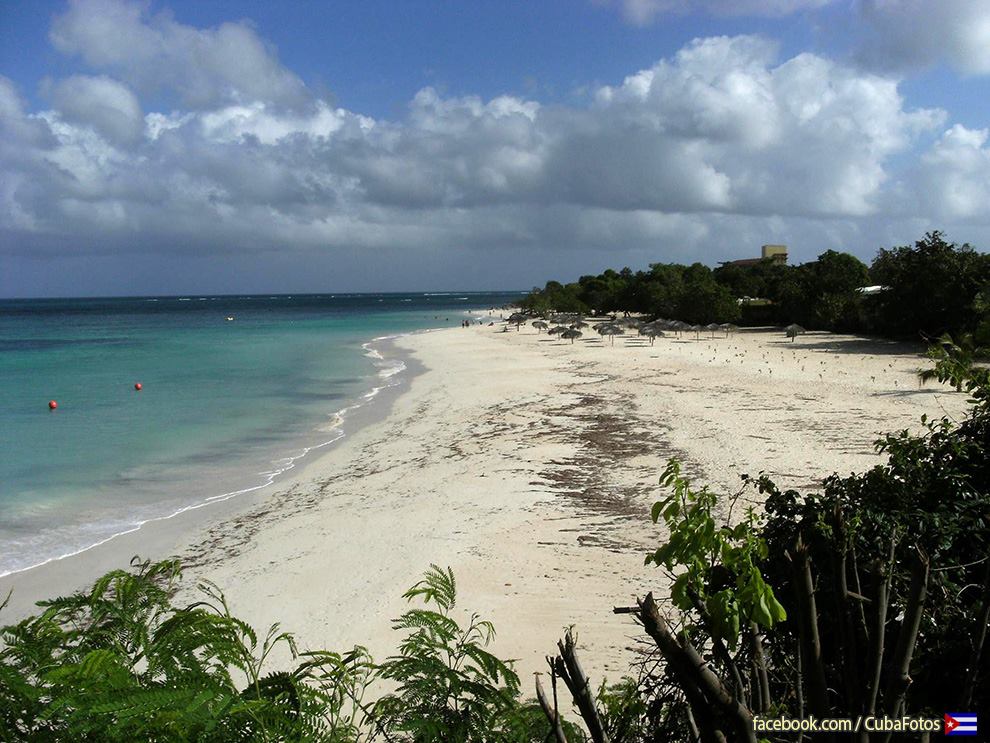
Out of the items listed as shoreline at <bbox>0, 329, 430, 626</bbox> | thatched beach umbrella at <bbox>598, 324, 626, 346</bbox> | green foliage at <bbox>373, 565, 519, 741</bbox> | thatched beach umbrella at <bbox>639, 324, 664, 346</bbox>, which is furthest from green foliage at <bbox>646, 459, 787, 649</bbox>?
thatched beach umbrella at <bbox>598, 324, 626, 346</bbox>

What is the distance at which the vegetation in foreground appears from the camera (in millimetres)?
1718

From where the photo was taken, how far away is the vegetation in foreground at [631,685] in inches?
67.6

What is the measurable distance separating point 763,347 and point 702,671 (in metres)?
35.3

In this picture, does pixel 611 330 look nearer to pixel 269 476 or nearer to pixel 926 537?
pixel 269 476

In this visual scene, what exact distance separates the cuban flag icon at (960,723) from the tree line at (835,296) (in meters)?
3.09

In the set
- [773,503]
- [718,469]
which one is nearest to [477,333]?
[718,469]

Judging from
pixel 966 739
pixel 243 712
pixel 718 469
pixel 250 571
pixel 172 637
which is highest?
pixel 172 637

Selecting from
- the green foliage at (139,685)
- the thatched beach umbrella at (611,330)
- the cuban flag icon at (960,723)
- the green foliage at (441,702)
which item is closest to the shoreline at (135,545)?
the green foliage at (139,685)

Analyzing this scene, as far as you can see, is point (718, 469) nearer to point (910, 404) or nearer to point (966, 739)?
point (910, 404)

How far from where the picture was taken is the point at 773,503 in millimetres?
3592

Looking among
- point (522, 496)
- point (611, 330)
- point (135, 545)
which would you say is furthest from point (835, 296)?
Result: point (135, 545)

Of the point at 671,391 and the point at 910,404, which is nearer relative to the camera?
the point at 910,404

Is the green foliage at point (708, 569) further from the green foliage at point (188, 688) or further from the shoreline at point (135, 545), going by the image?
the shoreline at point (135, 545)

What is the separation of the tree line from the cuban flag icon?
3086mm
